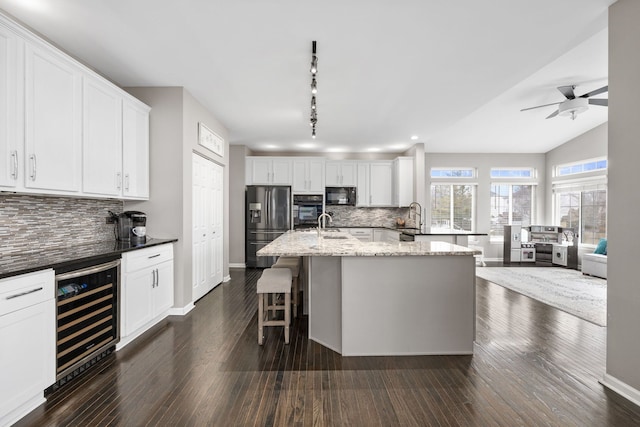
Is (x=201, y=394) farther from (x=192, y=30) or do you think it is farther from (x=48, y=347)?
(x=192, y=30)

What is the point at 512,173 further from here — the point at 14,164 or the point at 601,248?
the point at 14,164

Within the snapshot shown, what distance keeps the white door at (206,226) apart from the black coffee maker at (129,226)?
0.75 meters

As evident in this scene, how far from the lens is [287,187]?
6.82 m

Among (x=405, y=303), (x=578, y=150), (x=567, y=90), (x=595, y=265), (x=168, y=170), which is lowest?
(x=595, y=265)

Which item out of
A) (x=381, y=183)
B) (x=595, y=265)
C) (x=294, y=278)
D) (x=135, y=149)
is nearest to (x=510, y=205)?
(x=595, y=265)

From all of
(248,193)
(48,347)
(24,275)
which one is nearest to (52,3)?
(24,275)

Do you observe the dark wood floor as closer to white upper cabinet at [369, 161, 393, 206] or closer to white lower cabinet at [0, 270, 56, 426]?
white lower cabinet at [0, 270, 56, 426]

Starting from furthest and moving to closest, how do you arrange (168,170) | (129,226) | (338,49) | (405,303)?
(168,170), (129,226), (338,49), (405,303)

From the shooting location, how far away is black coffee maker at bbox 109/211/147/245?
3389 millimetres

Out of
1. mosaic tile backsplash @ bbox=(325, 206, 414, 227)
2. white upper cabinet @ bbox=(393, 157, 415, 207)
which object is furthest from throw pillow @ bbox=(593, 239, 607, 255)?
mosaic tile backsplash @ bbox=(325, 206, 414, 227)

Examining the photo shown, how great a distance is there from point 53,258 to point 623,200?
13.1 feet

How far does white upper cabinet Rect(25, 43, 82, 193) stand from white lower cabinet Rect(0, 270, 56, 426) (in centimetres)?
77

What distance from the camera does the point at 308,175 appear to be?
7.09 m

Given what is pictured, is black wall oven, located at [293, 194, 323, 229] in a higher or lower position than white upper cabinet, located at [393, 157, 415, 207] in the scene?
lower
